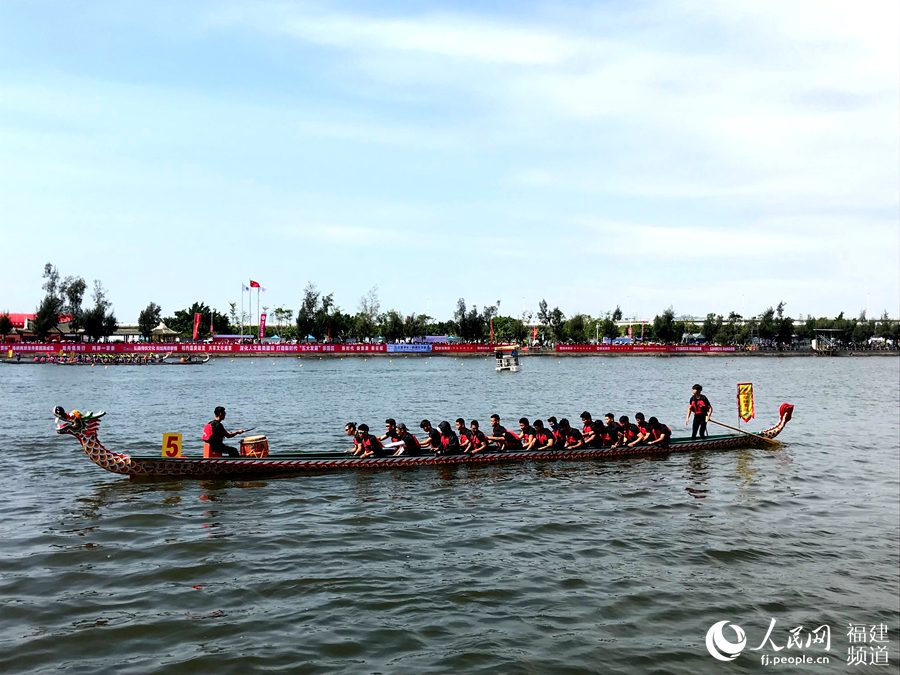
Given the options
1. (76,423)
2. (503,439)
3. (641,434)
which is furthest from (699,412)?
(76,423)

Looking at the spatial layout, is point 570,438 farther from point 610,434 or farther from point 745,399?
point 745,399

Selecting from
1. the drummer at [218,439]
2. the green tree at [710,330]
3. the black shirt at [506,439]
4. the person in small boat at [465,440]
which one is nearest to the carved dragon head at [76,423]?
the drummer at [218,439]

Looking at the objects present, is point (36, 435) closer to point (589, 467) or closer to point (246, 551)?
point (246, 551)

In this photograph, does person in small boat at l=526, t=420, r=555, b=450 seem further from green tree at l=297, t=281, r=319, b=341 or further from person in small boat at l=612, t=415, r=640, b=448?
green tree at l=297, t=281, r=319, b=341

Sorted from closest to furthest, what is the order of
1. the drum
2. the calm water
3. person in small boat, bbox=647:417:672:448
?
the calm water < the drum < person in small boat, bbox=647:417:672:448

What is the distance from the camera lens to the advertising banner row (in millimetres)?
101188

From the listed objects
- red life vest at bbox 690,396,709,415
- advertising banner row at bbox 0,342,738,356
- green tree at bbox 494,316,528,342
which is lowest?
red life vest at bbox 690,396,709,415

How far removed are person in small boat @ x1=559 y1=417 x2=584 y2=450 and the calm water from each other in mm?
656

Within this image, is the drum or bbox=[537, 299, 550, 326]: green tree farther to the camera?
bbox=[537, 299, 550, 326]: green tree

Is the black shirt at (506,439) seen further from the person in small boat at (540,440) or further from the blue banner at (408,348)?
the blue banner at (408,348)

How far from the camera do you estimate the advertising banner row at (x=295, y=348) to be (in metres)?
101

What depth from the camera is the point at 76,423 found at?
60.6ft

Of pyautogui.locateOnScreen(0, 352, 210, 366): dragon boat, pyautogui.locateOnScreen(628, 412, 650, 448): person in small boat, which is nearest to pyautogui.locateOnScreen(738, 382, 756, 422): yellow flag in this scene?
pyautogui.locateOnScreen(628, 412, 650, 448): person in small boat

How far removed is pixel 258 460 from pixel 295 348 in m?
102
